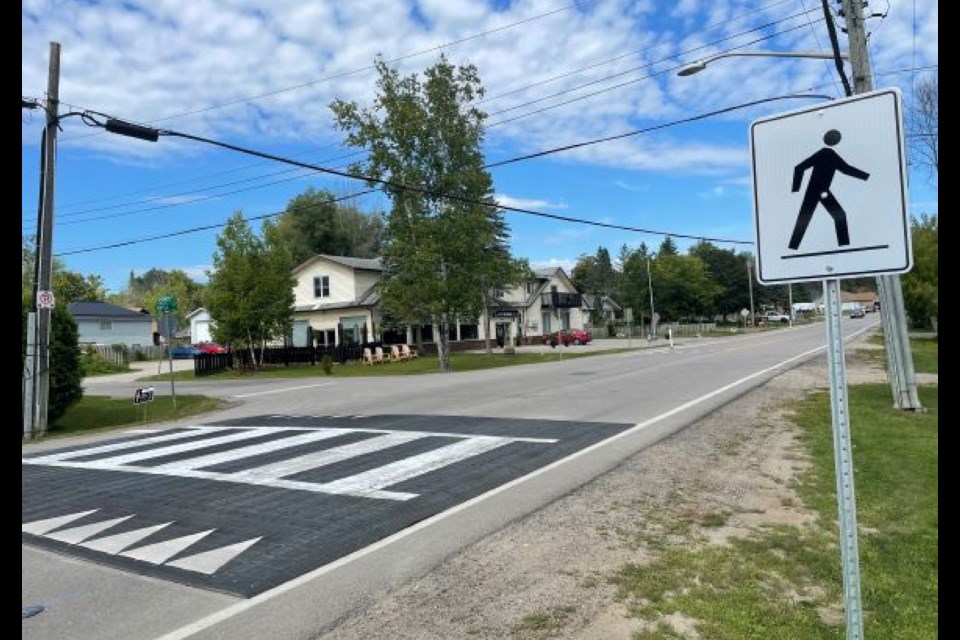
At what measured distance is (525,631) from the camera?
4141mm

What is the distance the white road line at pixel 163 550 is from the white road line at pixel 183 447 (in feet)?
15.3

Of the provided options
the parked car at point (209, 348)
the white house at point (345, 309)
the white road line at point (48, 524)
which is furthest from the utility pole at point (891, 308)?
the parked car at point (209, 348)

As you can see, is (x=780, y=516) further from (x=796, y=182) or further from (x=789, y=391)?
(x=789, y=391)

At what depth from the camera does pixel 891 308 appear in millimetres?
12680

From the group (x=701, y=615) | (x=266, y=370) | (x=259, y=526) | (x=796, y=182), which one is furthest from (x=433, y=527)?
(x=266, y=370)

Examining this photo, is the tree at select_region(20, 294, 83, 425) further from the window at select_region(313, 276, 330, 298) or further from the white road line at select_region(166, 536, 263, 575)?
the window at select_region(313, 276, 330, 298)

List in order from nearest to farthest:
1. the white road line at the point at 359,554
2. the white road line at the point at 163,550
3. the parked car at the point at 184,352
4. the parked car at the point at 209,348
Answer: the white road line at the point at 359,554 → the white road line at the point at 163,550 → the parked car at the point at 209,348 → the parked car at the point at 184,352

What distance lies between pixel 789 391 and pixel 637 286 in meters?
64.4

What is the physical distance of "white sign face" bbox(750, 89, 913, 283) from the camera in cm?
279

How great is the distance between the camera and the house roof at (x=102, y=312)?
212ft

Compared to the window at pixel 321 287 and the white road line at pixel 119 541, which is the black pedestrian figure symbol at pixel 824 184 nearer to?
the white road line at pixel 119 541

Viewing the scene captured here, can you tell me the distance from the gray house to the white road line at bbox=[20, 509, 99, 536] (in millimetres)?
64037

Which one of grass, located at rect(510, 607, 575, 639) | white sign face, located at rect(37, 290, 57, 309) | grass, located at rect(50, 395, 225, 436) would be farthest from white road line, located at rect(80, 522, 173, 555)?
white sign face, located at rect(37, 290, 57, 309)

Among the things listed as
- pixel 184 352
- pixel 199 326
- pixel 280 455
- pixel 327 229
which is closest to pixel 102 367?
pixel 184 352
